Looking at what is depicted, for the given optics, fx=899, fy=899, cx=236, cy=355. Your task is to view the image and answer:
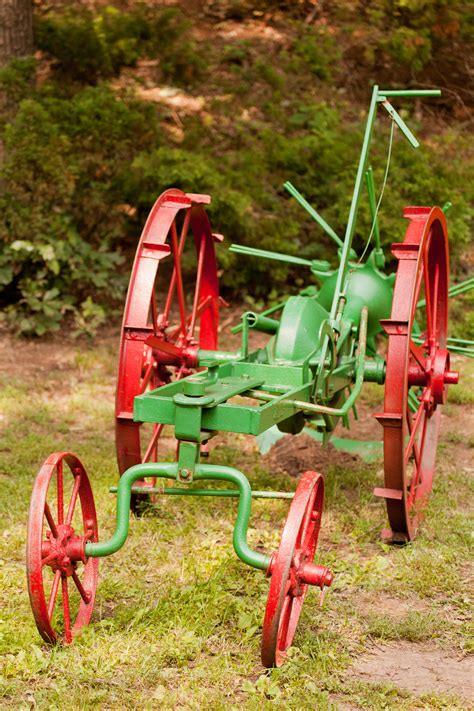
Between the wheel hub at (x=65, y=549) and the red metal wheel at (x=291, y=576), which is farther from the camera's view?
the wheel hub at (x=65, y=549)

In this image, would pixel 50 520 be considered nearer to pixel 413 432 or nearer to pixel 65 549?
pixel 65 549

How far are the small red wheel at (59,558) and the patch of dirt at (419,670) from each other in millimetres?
1027

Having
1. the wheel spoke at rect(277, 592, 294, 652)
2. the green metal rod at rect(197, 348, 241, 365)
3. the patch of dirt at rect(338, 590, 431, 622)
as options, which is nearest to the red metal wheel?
the wheel spoke at rect(277, 592, 294, 652)

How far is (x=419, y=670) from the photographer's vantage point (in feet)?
10.4

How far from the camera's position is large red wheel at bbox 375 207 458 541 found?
12.6 feet

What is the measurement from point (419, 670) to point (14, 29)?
6445mm

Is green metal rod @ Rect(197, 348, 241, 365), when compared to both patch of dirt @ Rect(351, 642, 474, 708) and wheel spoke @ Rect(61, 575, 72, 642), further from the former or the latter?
patch of dirt @ Rect(351, 642, 474, 708)

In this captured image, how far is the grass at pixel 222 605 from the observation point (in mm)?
2955

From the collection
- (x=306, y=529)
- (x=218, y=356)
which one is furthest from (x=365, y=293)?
(x=306, y=529)

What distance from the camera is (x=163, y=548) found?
3.99 metres

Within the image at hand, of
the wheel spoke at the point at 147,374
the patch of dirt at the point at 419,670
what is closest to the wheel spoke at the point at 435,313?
the wheel spoke at the point at 147,374

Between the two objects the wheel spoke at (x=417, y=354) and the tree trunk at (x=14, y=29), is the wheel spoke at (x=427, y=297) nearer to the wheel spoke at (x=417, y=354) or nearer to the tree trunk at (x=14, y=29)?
the wheel spoke at (x=417, y=354)

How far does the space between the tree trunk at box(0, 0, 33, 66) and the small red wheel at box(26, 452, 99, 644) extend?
211 inches

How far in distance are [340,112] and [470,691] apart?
23.7 ft
